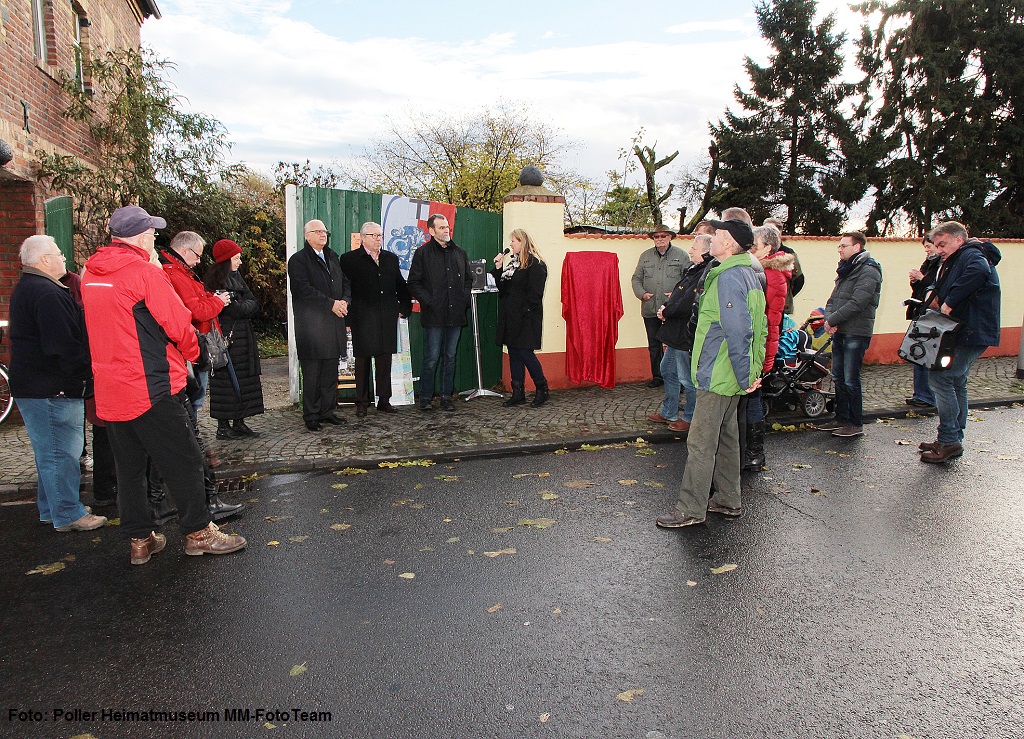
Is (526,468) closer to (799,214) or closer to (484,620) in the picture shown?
(484,620)

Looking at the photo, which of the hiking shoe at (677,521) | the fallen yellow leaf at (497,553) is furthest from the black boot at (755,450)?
the fallen yellow leaf at (497,553)

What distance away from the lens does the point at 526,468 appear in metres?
6.29

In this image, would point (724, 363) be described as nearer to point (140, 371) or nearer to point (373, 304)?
point (140, 371)

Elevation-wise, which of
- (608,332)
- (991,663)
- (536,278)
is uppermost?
(536,278)

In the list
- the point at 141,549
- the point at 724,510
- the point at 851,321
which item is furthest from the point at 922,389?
the point at 141,549

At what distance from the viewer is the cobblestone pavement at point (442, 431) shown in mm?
6375

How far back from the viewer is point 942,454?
20.9ft

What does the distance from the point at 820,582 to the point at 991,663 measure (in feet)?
3.00

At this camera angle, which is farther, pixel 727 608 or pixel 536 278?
pixel 536 278

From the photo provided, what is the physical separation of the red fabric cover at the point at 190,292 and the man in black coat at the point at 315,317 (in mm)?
2080

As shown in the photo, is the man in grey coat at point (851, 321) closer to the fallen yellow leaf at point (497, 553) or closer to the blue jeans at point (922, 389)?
the blue jeans at point (922, 389)

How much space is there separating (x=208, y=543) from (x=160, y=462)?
0.59m

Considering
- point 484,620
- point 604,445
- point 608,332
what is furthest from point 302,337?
point 484,620

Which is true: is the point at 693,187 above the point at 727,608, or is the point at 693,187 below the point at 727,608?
above
